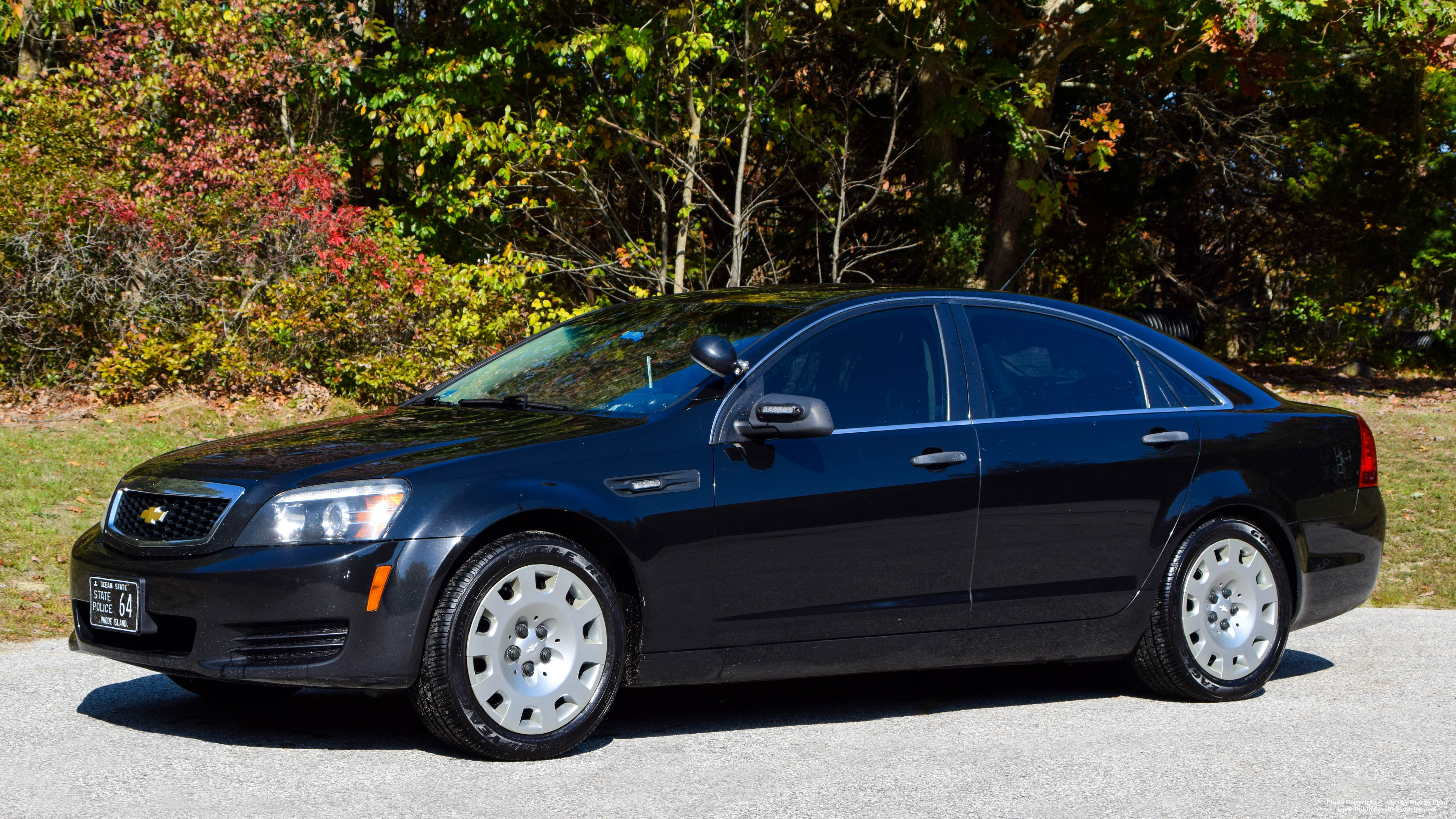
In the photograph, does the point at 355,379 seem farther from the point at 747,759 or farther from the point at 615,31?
the point at 747,759

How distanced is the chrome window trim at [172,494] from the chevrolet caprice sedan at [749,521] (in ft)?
0.04

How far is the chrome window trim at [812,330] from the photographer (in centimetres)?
524

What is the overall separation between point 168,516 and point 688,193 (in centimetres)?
1114

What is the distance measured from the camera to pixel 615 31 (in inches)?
585

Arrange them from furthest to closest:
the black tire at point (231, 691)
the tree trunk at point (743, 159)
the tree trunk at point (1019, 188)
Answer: the tree trunk at point (1019, 188) < the tree trunk at point (743, 159) < the black tire at point (231, 691)

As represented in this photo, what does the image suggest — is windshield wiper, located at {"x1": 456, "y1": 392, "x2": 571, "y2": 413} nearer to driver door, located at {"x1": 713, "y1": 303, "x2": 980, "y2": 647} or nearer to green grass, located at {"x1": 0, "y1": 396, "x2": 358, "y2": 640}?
driver door, located at {"x1": 713, "y1": 303, "x2": 980, "y2": 647}

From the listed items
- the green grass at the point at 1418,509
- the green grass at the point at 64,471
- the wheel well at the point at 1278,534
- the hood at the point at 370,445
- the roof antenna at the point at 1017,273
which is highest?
the roof antenna at the point at 1017,273

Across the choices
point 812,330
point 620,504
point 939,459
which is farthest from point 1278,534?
point 620,504

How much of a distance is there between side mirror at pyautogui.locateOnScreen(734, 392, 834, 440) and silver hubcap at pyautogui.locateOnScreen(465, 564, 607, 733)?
833 mm

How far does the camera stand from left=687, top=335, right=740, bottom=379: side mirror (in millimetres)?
5258

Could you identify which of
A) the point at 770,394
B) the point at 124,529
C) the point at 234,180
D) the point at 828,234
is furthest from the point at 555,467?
the point at 828,234

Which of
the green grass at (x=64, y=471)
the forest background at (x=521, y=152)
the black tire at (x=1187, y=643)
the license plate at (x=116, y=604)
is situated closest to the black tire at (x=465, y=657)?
the license plate at (x=116, y=604)

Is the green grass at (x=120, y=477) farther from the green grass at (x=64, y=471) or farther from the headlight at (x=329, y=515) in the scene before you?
the headlight at (x=329, y=515)

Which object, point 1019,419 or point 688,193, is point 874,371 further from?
point 688,193
